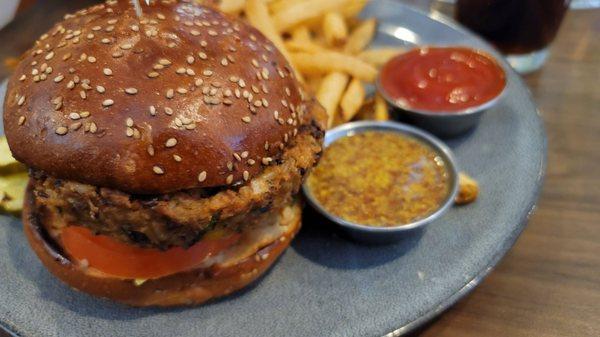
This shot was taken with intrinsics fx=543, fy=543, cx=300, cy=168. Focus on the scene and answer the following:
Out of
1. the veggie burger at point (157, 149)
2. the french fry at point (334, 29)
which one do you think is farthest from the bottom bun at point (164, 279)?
the french fry at point (334, 29)

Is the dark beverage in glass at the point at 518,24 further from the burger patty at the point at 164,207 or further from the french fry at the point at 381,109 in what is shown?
the burger patty at the point at 164,207

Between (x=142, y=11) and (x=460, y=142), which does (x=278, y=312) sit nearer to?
(x=142, y=11)

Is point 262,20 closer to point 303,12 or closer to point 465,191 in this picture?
point 303,12

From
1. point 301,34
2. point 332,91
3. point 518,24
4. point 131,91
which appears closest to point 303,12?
point 301,34

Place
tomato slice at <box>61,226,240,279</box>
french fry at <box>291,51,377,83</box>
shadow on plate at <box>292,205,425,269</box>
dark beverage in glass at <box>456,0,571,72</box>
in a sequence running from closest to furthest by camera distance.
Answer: tomato slice at <box>61,226,240,279</box>
shadow on plate at <box>292,205,425,269</box>
french fry at <box>291,51,377,83</box>
dark beverage in glass at <box>456,0,571,72</box>

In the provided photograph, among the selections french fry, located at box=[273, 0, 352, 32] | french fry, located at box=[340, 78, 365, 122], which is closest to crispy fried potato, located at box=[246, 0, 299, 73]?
french fry, located at box=[273, 0, 352, 32]

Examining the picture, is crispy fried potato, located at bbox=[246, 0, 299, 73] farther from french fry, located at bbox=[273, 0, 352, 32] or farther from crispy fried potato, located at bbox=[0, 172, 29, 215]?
crispy fried potato, located at bbox=[0, 172, 29, 215]
